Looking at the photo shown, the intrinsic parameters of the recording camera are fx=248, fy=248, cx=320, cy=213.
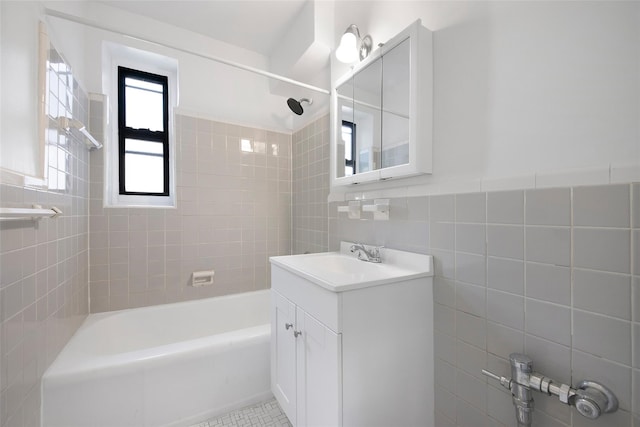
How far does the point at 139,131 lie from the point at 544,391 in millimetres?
2810

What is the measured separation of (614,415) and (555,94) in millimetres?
889

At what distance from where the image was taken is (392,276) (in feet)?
3.19

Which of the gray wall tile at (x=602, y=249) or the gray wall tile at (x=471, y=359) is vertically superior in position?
the gray wall tile at (x=602, y=249)

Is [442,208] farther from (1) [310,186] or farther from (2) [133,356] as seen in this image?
(2) [133,356]

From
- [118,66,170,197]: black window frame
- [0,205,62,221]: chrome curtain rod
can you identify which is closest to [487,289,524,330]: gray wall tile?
[0,205,62,221]: chrome curtain rod

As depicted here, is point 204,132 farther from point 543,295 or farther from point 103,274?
point 543,295

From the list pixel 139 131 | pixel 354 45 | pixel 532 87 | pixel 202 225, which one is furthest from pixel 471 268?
pixel 139 131

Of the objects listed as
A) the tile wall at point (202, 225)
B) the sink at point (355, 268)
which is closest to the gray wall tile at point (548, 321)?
the sink at point (355, 268)

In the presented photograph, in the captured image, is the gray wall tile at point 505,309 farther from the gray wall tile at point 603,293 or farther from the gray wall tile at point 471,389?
the gray wall tile at point 471,389

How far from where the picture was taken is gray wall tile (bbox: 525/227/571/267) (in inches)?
28.1

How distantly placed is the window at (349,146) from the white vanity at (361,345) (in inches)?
24.4

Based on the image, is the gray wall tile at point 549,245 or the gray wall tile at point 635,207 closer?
the gray wall tile at point 635,207

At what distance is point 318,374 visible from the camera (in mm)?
962

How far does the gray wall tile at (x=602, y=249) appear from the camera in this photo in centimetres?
62
